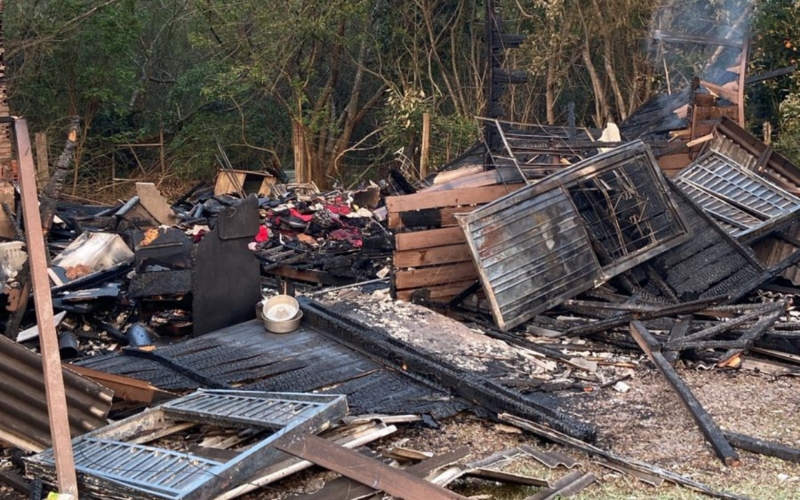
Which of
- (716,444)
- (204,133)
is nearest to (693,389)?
(716,444)

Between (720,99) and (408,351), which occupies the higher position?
(720,99)

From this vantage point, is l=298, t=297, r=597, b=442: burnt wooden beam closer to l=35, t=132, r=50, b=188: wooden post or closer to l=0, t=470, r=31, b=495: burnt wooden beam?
l=0, t=470, r=31, b=495: burnt wooden beam

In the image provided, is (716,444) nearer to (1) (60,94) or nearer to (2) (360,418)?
(2) (360,418)

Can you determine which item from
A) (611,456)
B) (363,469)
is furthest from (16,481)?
(611,456)

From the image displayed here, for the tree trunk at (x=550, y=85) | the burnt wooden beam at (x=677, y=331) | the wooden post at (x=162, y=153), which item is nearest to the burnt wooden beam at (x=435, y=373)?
the burnt wooden beam at (x=677, y=331)

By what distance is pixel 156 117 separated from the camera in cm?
2383

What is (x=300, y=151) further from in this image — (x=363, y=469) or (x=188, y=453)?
(x=363, y=469)

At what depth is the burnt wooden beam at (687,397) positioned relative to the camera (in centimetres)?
516

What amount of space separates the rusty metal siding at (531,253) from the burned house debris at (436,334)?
2 cm

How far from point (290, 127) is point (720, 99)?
14.7 meters

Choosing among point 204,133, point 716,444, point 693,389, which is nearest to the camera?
point 716,444

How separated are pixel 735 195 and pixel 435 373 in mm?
5508

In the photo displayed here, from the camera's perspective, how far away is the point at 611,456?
5012 mm

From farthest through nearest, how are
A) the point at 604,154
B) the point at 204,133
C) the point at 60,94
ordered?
the point at 204,133 < the point at 60,94 < the point at 604,154
